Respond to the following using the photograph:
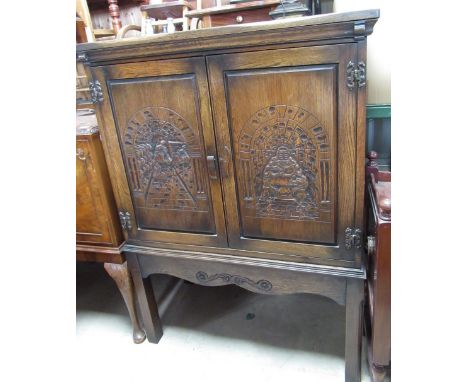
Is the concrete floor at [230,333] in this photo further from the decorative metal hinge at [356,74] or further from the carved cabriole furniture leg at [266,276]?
the decorative metal hinge at [356,74]

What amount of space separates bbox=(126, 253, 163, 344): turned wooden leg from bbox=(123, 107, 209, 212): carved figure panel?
12.1 inches

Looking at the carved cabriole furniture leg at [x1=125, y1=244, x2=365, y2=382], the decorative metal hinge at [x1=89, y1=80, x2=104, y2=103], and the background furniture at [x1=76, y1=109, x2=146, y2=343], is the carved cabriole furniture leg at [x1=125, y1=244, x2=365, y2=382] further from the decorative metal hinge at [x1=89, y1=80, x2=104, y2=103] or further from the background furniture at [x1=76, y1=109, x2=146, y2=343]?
the decorative metal hinge at [x1=89, y1=80, x2=104, y2=103]

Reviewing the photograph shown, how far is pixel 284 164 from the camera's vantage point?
107 cm

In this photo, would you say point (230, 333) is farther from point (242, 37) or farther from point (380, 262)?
point (242, 37)

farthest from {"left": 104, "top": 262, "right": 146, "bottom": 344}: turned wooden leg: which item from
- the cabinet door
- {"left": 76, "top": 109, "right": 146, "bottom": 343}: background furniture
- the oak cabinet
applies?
the cabinet door

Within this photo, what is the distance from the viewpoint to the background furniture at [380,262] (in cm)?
101

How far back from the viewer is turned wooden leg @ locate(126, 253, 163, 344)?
1.43 meters

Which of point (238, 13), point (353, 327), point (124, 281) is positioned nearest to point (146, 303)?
point (124, 281)

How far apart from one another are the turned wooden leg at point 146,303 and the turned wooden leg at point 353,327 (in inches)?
31.8

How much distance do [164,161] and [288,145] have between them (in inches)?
17.1
